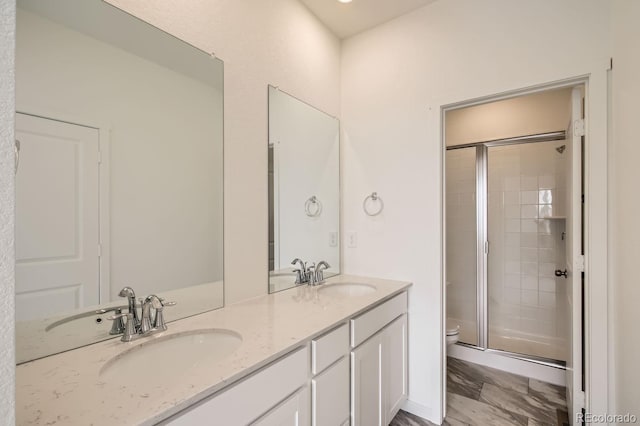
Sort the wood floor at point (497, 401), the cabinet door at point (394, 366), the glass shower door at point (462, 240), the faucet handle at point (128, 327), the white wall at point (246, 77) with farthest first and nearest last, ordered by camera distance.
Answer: the glass shower door at point (462, 240), the wood floor at point (497, 401), the cabinet door at point (394, 366), the white wall at point (246, 77), the faucet handle at point (128, 327)

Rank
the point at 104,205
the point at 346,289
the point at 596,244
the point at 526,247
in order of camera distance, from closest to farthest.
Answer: the point at 104,205
the point at 596,244
the point at 346,289
the point at 526,247

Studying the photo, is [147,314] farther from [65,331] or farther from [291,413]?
[291,413]

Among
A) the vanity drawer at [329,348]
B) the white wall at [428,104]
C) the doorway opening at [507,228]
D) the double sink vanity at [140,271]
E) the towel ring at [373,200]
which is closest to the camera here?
the double sink vanity at [140,271]

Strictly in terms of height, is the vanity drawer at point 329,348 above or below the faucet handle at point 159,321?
below

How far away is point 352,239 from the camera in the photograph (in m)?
2.34

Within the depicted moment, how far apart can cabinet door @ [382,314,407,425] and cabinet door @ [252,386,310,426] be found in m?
0.70

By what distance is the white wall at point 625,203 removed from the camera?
1.20 m

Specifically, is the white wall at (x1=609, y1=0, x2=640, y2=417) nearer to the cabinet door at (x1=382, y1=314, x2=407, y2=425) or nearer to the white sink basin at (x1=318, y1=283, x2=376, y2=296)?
the cabinet door at (x1=382, y1=314, x2=407, y2=425)

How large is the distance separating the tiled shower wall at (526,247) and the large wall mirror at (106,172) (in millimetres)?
2857

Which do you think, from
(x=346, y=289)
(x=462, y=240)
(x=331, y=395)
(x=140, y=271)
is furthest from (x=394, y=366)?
(x=462, y=240)

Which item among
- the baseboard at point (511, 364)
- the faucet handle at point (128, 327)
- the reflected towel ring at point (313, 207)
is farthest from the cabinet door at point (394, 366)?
the faucet handle at point (128, 327)

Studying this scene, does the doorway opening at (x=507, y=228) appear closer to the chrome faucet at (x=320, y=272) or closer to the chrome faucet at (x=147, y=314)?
the chrome faucet at (x=320, y=272)

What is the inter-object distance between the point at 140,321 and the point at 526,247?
3.35m

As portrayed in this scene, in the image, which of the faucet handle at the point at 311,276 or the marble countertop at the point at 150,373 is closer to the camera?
the marble countertop at the point at 150,373
